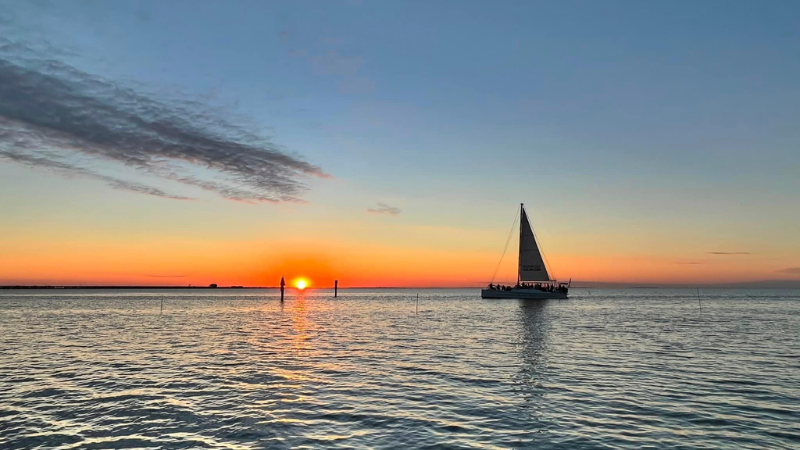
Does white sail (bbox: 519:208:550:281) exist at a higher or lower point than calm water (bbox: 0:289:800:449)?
higher

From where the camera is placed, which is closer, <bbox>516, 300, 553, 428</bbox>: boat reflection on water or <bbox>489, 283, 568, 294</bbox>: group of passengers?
<bbox>516, 300, 553, 428</bbox>: boat reflection on water

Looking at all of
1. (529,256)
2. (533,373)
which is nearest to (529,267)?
(529,256)

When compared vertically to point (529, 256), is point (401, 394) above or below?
below

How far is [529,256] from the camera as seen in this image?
361 ft

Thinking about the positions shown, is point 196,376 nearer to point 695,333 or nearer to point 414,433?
point 414,433

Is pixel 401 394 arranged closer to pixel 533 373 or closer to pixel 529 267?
pixel 533 373

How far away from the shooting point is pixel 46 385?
20516 millimetres

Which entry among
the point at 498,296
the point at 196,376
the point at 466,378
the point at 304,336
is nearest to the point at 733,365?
the point at 466,378

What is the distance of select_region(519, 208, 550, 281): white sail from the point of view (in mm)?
109562

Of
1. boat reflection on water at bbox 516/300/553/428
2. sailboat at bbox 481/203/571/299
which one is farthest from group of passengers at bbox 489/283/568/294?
boat reflection on water at bbox 516/300/553/428

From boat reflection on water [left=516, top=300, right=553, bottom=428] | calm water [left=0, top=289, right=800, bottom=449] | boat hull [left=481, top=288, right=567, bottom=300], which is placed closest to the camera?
calm water [left=0, top=289, right=800, bottom=449]

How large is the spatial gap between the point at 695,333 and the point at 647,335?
4.98 m

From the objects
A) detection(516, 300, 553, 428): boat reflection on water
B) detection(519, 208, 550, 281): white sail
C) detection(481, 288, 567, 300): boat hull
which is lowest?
detection(516, 300, 553, 428): boat reflection on water

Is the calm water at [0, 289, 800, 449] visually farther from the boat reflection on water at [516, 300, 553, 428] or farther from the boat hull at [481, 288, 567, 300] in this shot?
the boat hull at [481, 288, 567, 300]
